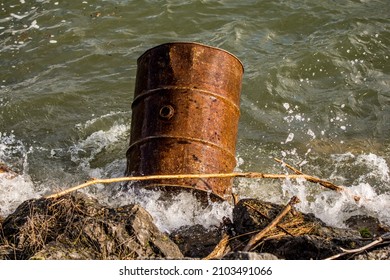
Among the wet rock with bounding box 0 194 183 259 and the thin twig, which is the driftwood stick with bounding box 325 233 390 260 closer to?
the thin twig

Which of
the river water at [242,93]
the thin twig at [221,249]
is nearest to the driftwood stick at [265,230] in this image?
the thin twig at [221,249]

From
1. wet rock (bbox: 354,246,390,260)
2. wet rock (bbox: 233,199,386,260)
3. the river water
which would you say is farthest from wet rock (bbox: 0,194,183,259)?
wet rock (bbox: 354,246,390,260)

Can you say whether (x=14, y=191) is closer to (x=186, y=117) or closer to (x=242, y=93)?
(x=186, y=117)

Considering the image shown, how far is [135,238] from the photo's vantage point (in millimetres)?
3830

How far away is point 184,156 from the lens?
514 centimetres

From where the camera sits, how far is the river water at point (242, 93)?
6145 mm

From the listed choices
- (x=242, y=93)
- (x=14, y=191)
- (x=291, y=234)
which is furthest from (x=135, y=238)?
(x=242, y=93)

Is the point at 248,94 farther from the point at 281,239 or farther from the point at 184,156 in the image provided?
the point at 281,239

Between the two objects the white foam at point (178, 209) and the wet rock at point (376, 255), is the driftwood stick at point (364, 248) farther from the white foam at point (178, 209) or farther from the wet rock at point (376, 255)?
the white foam at point (178, 209)

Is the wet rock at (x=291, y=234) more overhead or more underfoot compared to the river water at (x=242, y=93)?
more overhead

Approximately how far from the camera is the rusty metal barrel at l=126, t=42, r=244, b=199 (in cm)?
515

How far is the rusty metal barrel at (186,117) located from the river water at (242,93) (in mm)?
307

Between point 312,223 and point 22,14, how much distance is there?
Answer: 812 cm

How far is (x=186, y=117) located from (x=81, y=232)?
1781 mm
